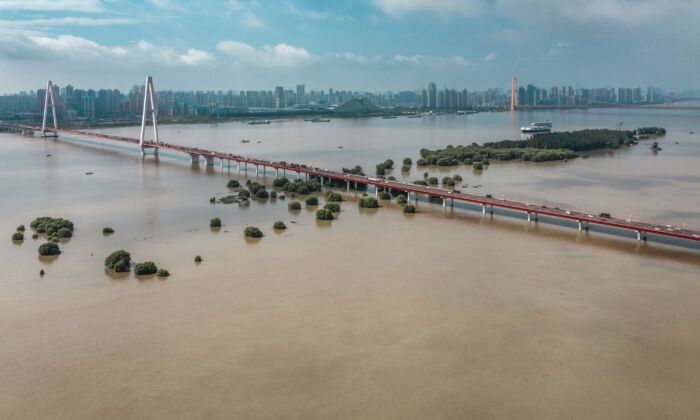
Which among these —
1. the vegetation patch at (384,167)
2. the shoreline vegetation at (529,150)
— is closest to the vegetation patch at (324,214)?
the vegetation patch at (384,167)

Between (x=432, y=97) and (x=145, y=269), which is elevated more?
(x=432, y=97)

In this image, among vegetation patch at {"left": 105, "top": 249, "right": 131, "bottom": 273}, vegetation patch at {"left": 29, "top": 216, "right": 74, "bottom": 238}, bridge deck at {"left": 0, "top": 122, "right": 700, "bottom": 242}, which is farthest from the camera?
vegetation patch at {"left": 29, "top": 216, "right": 74, "bottom": 238}

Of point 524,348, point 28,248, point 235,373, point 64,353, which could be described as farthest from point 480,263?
point 28,248

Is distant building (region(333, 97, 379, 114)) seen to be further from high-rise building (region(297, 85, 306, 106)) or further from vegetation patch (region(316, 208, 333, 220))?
vegetation patch (region(316, 208, 333, 220))

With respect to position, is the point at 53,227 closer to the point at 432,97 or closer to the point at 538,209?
the point at 538,209

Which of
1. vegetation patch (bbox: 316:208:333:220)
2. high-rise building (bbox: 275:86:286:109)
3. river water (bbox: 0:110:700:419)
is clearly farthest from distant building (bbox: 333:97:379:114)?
river water (bbox: 0:110:700:419)

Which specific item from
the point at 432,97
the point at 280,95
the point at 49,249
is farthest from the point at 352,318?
the point at 280,95
